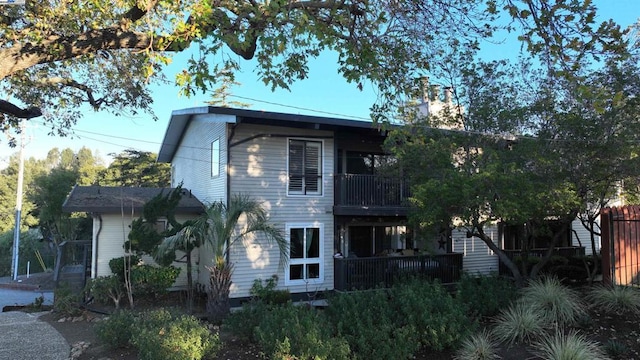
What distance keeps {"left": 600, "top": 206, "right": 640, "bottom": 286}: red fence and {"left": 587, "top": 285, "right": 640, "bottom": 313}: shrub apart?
7.56ft

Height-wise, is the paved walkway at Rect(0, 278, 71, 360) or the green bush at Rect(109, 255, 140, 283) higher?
the green bush at Rect(109, 255, 140, 283)

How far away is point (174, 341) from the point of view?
19.7 ft

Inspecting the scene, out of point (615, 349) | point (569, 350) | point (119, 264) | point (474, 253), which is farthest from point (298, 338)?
point (474, 253)

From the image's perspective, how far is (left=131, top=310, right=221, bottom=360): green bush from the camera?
5924 mm

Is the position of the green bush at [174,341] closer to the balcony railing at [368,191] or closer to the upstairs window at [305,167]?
the upstairs window at [305,167]

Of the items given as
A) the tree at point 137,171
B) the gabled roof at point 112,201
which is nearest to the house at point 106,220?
the gabled roof at point 112,201

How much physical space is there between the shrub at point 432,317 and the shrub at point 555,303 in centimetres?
192

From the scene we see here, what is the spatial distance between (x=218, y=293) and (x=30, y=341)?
3.87m

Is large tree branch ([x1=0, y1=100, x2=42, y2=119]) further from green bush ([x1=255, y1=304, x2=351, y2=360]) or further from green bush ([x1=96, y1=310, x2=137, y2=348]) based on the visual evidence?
green bush ([x1=255, y1=304, x2=351, y2=360])

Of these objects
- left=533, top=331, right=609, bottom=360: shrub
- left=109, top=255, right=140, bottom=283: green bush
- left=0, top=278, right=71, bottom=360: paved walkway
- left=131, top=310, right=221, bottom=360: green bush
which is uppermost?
left=109, top=255, right=140, bottom=283: green bush

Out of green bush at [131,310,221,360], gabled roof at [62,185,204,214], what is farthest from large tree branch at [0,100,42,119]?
gabled roof at [62,185,204,214]

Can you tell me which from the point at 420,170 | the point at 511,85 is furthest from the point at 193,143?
the point at 511,85

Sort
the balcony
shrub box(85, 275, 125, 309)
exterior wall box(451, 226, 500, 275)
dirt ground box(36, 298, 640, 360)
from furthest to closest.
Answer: exterior wall box(451, 226, 500, 275) < the balcony < shrub box(85, 275, 125, 309) < dirt ground box(36, 298, 640, 360)

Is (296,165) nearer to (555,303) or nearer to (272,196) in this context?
(272,196)
